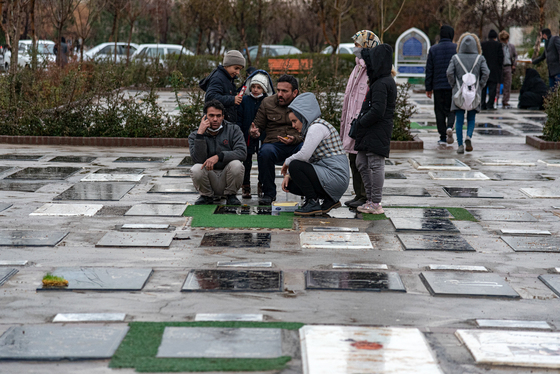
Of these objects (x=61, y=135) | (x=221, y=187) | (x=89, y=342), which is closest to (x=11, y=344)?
(x=89, y=342)

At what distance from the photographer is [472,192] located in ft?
28.2

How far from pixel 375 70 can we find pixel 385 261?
2.12 metres

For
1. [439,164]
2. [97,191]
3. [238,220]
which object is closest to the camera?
[238,220]

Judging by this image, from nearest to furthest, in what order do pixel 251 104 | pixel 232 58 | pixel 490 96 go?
1. pixel 232 58
2. pixel 251 104
3. pixel 490 96

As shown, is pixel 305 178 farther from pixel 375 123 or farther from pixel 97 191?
pixel 97 191

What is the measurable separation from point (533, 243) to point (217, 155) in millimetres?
3310

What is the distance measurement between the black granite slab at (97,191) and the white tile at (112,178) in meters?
0.19

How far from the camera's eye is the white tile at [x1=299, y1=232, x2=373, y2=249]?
6.09 meters

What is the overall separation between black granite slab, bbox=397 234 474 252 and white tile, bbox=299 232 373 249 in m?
0.34

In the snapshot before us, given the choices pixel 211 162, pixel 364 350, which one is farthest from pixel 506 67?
pixel 364 350

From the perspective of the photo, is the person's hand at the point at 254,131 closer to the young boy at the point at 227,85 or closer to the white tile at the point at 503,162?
the young boy at the point at 227,85

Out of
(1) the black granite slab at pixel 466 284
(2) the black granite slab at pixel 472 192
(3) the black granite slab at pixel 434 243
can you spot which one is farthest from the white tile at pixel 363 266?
(2) the black granite slab at pixel 472 192

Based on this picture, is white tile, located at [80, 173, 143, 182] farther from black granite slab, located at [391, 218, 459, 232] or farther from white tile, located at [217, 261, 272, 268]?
white tile, located at [217, 261, 272, 268]

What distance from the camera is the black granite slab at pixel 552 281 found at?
16.6ft
